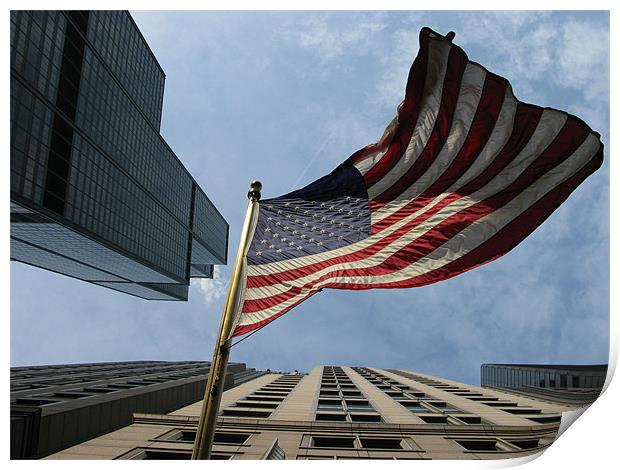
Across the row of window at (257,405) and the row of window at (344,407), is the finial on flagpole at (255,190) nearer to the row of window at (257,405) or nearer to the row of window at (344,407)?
the row of window at (344,407)

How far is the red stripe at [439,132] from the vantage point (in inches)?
416

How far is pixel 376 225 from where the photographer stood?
12039mm

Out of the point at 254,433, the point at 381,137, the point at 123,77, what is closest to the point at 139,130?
the point at 123,77

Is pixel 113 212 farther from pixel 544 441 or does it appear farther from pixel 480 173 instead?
pixel 480 173

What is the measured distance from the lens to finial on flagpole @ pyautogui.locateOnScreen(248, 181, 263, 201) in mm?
Answer: 10398

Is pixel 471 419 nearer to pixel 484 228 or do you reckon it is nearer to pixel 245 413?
pixel 245 413

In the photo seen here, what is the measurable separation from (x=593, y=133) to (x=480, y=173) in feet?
8.55

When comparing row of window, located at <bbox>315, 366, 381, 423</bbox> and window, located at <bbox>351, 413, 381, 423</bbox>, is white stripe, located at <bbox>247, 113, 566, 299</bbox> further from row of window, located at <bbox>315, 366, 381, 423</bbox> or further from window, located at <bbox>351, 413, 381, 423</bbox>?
window, located at <bbox>351, 413, 381, 423</bbox>

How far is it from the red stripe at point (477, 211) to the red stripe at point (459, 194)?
14.1 inches

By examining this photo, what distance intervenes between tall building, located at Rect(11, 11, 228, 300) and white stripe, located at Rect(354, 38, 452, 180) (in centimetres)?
7166

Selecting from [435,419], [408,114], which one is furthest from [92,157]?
[408,114]

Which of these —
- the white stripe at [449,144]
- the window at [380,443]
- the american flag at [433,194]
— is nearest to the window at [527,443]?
the window at [380,443]

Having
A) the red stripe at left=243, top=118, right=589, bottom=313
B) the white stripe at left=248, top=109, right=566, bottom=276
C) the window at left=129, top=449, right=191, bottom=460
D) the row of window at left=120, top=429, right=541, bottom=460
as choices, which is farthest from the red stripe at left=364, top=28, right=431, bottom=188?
the window at left=129, top=449, right=191, bottom=460

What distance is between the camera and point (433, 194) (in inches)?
467
